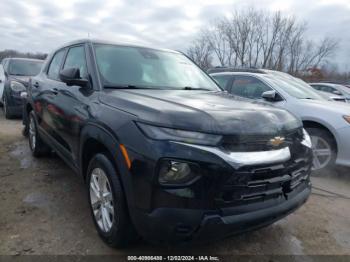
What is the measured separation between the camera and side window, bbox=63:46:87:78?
3.31m

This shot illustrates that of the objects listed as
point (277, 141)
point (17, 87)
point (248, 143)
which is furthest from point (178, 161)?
point (17, 87)

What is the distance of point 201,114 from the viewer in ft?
7.13

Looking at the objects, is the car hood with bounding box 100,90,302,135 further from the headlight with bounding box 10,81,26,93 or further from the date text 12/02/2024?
the headlight with bounding box 10,81,26,93

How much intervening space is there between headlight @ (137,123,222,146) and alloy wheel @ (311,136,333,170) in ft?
11.1

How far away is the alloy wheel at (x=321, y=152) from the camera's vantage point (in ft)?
15.6

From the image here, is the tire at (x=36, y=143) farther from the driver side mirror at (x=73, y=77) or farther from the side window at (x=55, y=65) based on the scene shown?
the driver side mirror at (x=73, y=77)

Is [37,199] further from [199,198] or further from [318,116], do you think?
[318,116]

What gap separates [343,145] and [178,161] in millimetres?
3514

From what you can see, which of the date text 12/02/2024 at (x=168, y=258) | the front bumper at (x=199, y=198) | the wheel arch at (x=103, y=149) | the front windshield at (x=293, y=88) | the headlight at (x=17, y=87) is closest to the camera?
the front bumper at (x=199, y=198)

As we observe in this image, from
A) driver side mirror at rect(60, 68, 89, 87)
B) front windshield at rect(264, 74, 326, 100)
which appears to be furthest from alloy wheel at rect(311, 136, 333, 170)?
driver side mirror at rect(60, 68, 89, 87)

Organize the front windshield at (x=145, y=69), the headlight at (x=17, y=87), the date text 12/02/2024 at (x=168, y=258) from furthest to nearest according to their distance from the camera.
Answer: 1. the headlight at (x=17, y=87)
2. the front windshield at (x=145, y=69)
3. the date text 12/02/2024 at (x=168, y=258)

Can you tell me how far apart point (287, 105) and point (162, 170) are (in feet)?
12.7

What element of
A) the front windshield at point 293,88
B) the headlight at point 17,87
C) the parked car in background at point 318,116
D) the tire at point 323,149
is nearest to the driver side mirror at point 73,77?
the parked car in background at point 318,116

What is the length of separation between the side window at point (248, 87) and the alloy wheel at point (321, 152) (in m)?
1.33
